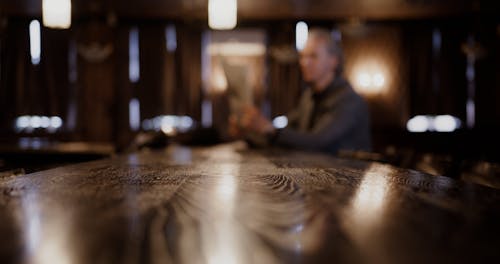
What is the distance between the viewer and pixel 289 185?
0.91 meters

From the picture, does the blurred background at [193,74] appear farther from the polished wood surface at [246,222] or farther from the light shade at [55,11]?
the polished wood surface at [246,222]

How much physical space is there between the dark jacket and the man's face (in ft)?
0.44

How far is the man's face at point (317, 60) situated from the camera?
3.11m

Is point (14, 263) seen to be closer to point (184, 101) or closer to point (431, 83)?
point (184, 101)

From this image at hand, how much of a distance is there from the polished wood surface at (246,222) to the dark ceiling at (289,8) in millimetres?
6588

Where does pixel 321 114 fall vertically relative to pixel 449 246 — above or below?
above

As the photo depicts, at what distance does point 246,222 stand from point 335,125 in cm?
228

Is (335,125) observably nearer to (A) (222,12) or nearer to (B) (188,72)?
(A) (222,12)

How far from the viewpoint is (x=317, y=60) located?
3123 millimetres

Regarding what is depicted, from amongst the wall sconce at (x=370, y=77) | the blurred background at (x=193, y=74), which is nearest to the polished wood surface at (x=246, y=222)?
the blurred background at (x=193, y=74)

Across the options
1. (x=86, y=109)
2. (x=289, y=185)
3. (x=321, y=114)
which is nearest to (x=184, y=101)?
(x=86, y=109)

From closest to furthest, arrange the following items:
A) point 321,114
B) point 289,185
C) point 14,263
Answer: point 14,263 → point 289,185 → point 321,114

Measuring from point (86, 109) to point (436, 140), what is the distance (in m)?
6.79

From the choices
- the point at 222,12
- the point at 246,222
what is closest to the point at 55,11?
the point at 222,12
